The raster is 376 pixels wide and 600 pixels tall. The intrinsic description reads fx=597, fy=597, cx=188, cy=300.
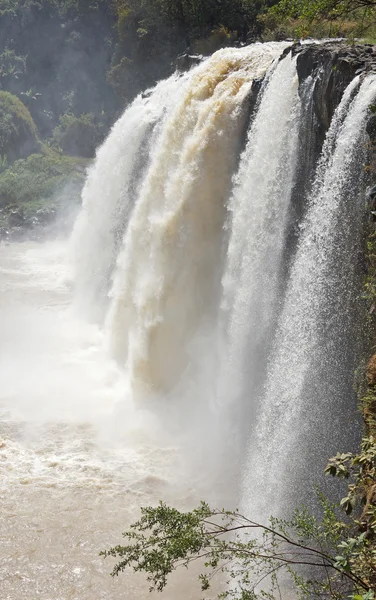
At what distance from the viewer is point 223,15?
20.8 meters

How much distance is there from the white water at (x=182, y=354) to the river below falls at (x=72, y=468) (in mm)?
23

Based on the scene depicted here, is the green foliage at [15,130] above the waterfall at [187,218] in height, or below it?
above

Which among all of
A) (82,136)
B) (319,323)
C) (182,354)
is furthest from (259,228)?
(82,136)

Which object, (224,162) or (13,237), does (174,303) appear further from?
(13,237)

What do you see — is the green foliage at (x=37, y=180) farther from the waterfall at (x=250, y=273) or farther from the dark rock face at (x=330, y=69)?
the dark rock face at (x=330, y=69)

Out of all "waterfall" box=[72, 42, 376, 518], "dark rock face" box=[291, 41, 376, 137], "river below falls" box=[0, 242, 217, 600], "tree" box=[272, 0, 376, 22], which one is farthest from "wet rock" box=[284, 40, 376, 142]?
"river below falls" box=[0, 242, 217, 600]

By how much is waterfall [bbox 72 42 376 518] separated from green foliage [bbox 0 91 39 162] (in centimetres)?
1882

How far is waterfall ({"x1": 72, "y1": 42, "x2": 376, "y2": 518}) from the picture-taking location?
6.27 metres

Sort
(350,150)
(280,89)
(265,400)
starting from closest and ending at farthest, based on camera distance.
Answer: (350,150), (265,400), (280,89)

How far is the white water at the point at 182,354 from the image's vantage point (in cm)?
659

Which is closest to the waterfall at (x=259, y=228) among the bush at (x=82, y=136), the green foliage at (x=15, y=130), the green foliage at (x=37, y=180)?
the green foliage at (x=37, y=180)

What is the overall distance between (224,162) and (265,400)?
410cm

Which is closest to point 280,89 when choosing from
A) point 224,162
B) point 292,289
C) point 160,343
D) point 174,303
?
point 224,162

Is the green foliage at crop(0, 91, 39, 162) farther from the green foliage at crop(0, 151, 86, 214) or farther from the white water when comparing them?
the white water
